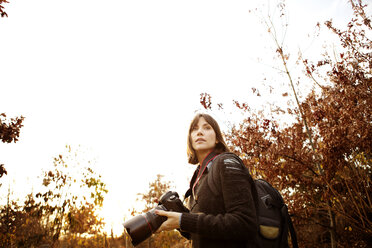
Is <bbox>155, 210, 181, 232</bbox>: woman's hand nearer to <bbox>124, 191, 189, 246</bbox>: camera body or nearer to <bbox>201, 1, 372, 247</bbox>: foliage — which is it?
<bbox>124, 191, 189, 246</bbox>: camera body

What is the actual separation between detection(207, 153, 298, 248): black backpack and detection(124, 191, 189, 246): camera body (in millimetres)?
330

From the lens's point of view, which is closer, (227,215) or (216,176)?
(227,215)

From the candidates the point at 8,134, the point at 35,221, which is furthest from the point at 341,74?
the point at 35,221

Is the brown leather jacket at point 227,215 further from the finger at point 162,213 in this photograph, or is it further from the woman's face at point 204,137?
the woman's face at point 204,137

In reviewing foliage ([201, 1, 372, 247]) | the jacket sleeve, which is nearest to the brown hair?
the jacket sleeve

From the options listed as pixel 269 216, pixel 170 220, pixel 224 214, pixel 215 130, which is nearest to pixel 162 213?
pixel 170 220

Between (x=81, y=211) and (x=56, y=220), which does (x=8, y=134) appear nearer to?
(x=56, y=220)

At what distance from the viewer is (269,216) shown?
1441 mm

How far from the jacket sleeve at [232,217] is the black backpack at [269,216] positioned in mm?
95

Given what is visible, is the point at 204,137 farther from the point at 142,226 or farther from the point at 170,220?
the point at 142,226

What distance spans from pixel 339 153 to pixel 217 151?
275 centimetres

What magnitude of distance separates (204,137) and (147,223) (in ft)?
2.91

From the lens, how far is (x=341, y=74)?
4043 millimetres

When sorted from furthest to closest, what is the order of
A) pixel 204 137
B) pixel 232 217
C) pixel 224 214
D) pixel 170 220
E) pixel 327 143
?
pixel 327 143 → pixel 204 137 → pixel 170 220 → pixel 224 214 → pixel 232 217
